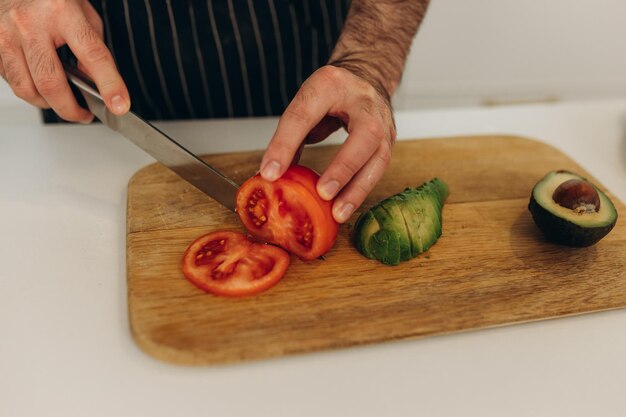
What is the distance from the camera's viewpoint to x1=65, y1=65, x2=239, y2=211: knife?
1279mm

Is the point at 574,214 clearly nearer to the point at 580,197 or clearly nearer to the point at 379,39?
the point at 580,197

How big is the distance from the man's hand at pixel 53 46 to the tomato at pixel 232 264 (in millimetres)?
340

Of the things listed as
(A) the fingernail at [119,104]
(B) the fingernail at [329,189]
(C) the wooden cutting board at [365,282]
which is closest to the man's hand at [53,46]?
(A) the fingernail at [119,104]

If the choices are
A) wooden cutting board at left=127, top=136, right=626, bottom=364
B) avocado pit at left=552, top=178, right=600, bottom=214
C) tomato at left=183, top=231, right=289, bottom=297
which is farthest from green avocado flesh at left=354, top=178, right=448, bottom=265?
avocado pit at left=552, top=178, right=600, bottom=214

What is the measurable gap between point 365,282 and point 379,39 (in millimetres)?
707

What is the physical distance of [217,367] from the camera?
1.05 metres

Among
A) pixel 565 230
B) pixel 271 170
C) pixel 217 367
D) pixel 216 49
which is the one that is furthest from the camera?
pixel 216 49

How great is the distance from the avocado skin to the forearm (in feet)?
1.52

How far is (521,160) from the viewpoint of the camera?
171 centimetres

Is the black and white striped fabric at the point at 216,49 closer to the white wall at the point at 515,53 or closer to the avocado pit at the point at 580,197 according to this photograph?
the avocado pit at the point at 580,197

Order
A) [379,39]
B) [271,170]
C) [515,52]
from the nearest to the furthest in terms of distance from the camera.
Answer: [271,170] < [379,39] < [515,52]


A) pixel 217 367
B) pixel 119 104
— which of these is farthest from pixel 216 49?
pixel 217 367

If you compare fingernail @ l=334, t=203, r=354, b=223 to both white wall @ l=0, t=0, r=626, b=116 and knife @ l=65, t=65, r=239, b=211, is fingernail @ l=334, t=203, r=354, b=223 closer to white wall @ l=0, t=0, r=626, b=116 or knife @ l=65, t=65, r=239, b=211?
knife @ l=65, t=65, r=239, b=211

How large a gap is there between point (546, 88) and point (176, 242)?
2.73m
